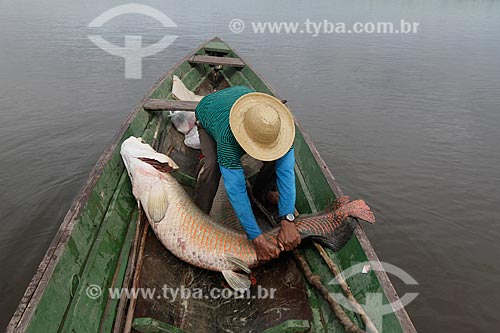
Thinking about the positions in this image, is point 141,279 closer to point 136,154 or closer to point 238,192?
point 238,192

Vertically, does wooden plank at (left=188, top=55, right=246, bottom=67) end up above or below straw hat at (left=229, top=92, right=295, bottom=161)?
above

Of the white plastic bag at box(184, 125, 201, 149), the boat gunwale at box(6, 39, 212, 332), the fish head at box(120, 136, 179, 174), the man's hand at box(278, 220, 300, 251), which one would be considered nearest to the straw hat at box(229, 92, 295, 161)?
the man's hand at box(278, 220, 300, 251)

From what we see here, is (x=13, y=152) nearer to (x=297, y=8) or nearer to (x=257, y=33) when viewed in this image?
(x=257, y=33)

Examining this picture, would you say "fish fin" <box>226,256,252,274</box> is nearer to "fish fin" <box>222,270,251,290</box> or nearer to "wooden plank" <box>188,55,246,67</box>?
"fish fin" <box>222,270,251,290</box>

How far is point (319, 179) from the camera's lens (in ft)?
11.5

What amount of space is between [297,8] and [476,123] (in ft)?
71.1

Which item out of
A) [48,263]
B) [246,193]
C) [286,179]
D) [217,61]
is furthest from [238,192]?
[217,61]

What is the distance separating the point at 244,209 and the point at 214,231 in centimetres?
50

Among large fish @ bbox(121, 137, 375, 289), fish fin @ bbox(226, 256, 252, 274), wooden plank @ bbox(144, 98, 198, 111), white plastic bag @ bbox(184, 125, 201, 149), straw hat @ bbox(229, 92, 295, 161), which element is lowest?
fish fin @ bbox(226, 256, 252, 274)

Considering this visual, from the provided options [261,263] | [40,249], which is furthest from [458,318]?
[40,249]

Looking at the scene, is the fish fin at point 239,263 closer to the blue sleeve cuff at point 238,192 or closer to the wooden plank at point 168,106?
the blue sleeve cuff at point 238,192

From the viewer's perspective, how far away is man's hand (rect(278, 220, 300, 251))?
2.71m

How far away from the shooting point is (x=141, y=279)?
2.74 metres

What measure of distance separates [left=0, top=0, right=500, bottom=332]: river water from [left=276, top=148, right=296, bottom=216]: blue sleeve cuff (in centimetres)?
236
